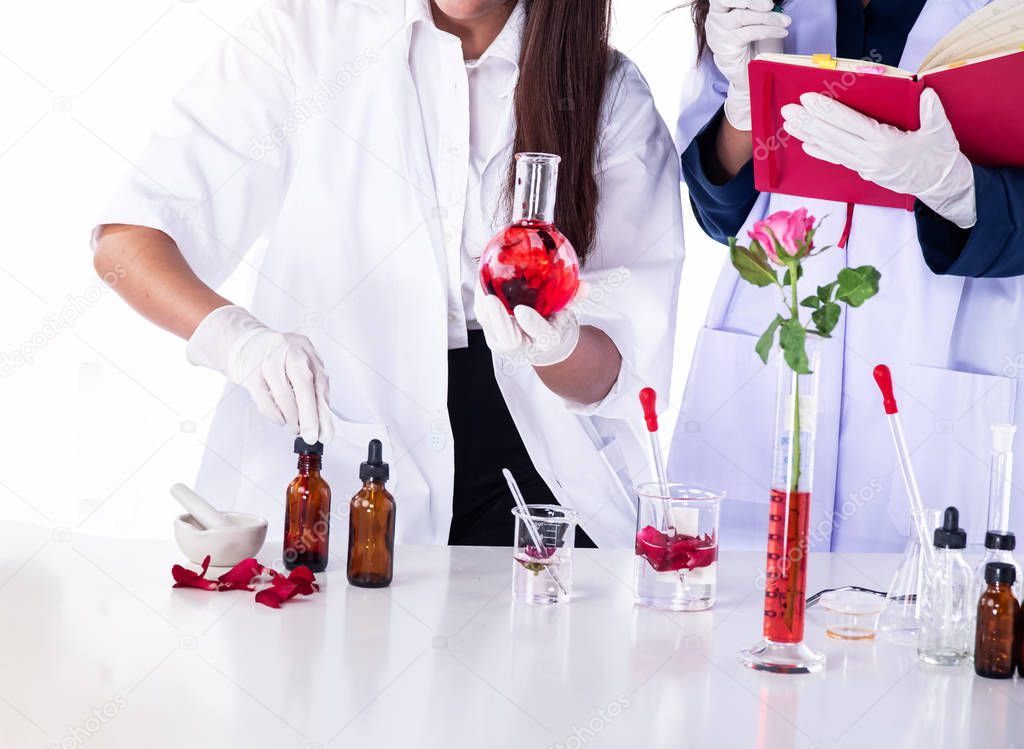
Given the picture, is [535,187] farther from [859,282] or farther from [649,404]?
[859,282]

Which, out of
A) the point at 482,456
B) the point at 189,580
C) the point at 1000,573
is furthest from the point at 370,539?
the point at 1000,573

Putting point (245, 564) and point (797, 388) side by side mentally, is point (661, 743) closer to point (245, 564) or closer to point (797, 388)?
point (797, 388)

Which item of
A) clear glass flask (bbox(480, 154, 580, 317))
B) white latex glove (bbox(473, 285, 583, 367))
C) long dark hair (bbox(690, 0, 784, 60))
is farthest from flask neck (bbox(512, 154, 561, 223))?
long dark hair (bbox(690, 0, 784, 60))

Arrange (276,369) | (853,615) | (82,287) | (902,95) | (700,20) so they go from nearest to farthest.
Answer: (853,615), (276,369), (902,95), (700,20), (82,287)

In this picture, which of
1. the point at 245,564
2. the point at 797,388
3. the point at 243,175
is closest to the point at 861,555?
the point at 797,388

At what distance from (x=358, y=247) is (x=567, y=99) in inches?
18.9

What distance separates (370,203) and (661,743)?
1.24 m

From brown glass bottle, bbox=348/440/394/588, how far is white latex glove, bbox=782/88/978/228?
3.22 ft

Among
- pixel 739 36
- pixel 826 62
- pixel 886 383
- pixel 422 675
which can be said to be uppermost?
pixel 739 36

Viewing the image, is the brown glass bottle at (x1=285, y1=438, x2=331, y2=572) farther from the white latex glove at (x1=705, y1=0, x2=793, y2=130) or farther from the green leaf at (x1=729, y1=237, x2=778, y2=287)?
the white latex glove at (x1=705, y1=0, x2=793, y2=130)

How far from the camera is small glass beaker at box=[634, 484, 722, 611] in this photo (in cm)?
141

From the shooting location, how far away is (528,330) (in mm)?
1566

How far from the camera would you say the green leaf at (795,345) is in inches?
45.5

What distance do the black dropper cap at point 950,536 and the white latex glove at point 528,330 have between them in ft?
2.00
